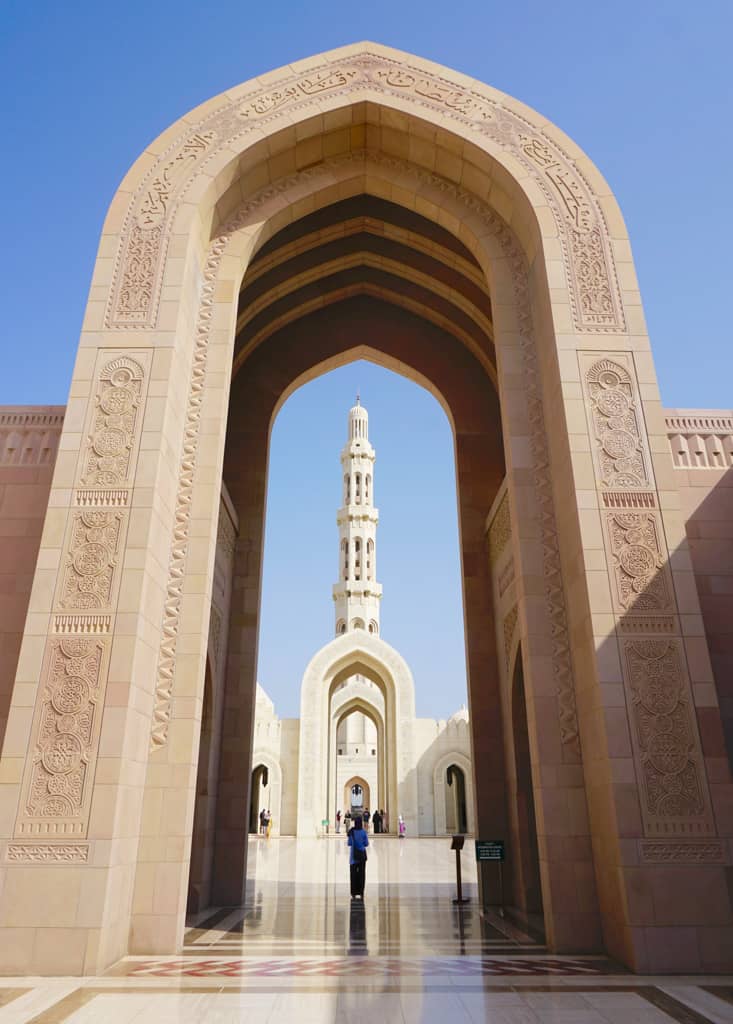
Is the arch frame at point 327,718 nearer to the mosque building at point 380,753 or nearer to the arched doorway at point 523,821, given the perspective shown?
the mosque building at point 380,753

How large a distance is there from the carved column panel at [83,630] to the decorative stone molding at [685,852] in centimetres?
397

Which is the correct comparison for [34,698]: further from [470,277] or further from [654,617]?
[470,277]

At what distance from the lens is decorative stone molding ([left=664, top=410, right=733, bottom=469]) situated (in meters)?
7.26

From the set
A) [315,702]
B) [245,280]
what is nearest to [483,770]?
[245,280]

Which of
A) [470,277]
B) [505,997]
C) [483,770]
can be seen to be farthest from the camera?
[470,277]

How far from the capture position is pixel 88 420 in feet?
21.4

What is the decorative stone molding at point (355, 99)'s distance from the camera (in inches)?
283

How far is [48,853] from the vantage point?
509cm

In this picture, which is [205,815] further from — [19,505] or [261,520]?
[19,505]

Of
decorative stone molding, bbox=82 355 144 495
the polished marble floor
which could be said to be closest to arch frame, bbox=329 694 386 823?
the polished marble floor

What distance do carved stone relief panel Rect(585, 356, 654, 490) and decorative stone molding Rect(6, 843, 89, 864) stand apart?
4.98 meters

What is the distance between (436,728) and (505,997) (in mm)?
22832

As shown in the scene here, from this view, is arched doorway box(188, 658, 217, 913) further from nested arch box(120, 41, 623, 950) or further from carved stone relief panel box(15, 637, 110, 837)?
carved stone relief panel box(15, 637, 110, 837)

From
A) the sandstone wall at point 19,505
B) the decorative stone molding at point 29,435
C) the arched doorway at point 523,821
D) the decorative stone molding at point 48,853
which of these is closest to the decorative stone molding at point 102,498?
the sandstone wall at point 19,505
